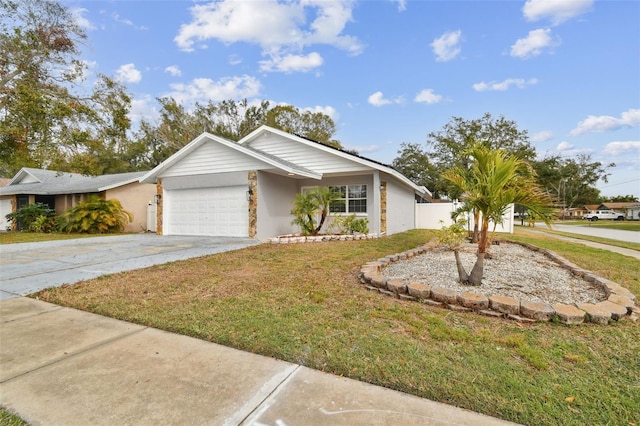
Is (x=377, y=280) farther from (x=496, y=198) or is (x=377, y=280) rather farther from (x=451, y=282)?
(x=496, y=198)

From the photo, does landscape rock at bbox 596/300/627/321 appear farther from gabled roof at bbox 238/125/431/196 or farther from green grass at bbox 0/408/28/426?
gabled roof at bbox 238/125/431/196

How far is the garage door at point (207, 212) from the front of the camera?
1192 cm

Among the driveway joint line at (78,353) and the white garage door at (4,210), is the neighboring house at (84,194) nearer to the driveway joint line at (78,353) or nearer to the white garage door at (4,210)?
the white garage door at (4,210)

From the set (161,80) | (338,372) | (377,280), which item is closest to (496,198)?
(377,280)

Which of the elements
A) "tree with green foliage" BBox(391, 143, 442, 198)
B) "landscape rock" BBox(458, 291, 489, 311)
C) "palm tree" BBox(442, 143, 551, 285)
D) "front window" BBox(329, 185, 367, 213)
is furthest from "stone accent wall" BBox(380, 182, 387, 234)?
"tree with green foliage" BBox(391, 143, 442, 198)

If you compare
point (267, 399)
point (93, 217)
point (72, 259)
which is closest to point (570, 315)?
point (267, 399)

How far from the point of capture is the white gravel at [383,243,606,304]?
4.24m

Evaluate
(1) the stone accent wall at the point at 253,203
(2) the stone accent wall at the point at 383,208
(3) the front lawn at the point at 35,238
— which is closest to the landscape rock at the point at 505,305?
(2) the stone accent wall at the point at 383,208

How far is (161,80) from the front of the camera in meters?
18.7

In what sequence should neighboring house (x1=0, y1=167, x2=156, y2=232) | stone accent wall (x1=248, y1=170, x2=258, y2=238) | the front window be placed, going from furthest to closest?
1. neighboring house (x1=0, y1=167, x2=156, y2=232)
2. the front window
3. stone accent wall (x1=248, y1=170, x2=258, y2=238)

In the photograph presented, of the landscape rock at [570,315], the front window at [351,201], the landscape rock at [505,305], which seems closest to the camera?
the landscape rock at [570,315]

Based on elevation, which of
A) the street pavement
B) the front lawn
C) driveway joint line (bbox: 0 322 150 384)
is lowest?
the street pavement

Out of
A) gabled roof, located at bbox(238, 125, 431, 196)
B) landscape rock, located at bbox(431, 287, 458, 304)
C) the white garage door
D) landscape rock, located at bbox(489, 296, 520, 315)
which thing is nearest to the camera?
landscape rock, located at bbox(489, 296, 520, 315)

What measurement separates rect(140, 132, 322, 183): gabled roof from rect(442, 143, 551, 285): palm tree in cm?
734
